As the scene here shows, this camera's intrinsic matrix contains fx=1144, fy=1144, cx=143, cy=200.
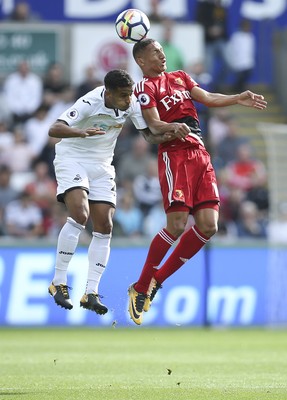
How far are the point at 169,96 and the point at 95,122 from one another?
832mm

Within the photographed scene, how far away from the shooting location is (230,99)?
1198 cm

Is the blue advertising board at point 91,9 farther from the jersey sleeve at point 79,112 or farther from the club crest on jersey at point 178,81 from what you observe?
the jersey sleeve at point 79,112

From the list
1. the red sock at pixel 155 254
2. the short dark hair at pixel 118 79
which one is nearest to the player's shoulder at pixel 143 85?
the short dark hair at pixel 118 79

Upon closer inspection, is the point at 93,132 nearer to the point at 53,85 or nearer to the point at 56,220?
the point at 56,220

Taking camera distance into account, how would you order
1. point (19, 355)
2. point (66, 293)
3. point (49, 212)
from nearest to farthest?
point (66, 293) → point (19, 355) → point (49, 212)

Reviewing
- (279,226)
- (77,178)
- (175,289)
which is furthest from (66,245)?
(279,226)

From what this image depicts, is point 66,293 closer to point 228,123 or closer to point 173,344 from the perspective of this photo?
point 173,344

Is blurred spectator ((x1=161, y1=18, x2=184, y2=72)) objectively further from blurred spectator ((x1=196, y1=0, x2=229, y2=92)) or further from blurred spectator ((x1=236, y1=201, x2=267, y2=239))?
blurred spectator ((x1=236, y1=201, x2=267, y2=239))

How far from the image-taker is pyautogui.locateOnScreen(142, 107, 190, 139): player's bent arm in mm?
11539

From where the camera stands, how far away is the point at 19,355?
14.2 metres

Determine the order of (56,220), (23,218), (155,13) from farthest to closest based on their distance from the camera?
(155,13) → (23,218) → (56,220)

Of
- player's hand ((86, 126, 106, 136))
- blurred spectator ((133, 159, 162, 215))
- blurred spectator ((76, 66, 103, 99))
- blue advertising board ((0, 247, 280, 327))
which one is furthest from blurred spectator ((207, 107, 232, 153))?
player's hand ((86, 126, 106, 136))

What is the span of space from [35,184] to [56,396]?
1139 cm

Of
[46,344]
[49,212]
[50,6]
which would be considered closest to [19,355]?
[46,344]
